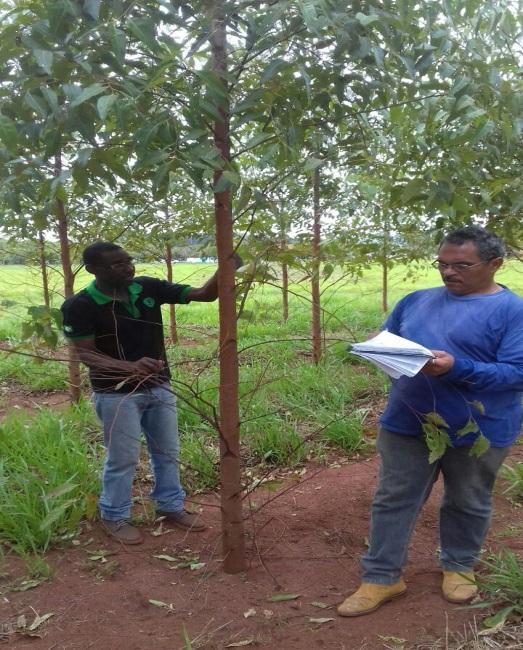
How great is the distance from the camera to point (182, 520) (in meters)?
3.34

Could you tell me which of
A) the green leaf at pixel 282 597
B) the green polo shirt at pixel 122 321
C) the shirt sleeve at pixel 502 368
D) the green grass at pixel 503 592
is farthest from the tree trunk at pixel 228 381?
the green grass at pixel 503 592

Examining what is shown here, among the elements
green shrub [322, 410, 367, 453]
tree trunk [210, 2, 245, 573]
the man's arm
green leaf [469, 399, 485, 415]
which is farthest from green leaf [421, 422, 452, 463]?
green shrub [322, 410, 367, 453]

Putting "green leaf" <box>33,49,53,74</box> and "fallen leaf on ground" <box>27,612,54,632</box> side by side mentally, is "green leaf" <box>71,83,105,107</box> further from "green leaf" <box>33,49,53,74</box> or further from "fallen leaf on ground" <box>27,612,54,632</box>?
"fallen leaf on ground" <box>27,612,54,632</box>

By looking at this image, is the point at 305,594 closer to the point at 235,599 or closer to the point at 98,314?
the point at 235,599

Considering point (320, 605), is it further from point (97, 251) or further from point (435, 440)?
point (97, 251)

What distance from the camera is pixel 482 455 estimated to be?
2377 millimetres

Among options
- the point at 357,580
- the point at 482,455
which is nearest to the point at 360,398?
the point at 357,580

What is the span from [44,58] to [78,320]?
1522 millimetres

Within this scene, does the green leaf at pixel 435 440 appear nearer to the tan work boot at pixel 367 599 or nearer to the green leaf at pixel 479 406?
the green leaf at pixel 479 406

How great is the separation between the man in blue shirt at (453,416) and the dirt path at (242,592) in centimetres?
15

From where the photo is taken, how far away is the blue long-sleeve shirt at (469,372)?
2203 mm

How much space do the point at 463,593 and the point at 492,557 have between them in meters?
0.30

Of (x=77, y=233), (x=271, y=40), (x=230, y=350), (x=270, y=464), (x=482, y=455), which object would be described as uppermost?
(x=271, y=40)

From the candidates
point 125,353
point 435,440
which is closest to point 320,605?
point 435,440
